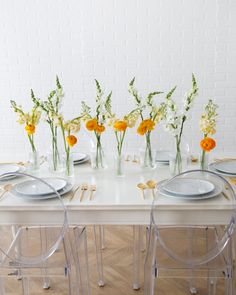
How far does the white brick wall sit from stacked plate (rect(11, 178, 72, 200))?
1.75 meters

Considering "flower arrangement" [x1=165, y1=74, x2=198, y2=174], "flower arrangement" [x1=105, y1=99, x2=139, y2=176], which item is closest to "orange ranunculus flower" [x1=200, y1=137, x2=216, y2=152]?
"flower arrangement" [x1=165, y1=74, x2=198, y2=174]

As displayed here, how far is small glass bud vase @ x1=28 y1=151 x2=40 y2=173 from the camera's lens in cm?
247

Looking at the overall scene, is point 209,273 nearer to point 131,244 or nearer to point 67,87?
point 131,244

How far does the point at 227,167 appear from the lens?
2.44 meters

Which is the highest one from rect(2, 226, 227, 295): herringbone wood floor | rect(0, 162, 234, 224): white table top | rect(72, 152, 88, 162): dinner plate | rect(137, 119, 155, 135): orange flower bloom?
rect(137, 119, 155, 135): orange flower bloom

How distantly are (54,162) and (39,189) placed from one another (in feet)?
1.24

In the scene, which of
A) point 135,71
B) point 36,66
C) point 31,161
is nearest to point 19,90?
point 36,66

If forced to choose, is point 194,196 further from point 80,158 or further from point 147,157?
point 80,158

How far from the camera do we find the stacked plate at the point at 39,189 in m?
2.03

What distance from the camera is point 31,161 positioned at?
2.49 meters

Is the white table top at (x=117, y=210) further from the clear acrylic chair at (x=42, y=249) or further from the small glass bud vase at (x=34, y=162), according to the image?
the small glass bud vase at (x=34, y=162)

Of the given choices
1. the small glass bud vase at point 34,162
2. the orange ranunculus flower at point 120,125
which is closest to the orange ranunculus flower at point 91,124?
the orange ranunculus flower at point 120,125

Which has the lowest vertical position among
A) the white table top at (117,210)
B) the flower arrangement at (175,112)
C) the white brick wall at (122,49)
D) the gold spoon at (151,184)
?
the white table top at (117,210)

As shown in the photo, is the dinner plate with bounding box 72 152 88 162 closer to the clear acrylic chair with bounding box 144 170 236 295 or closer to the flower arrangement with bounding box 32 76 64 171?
the flower arrangement with bounding box 32 76 64 171
